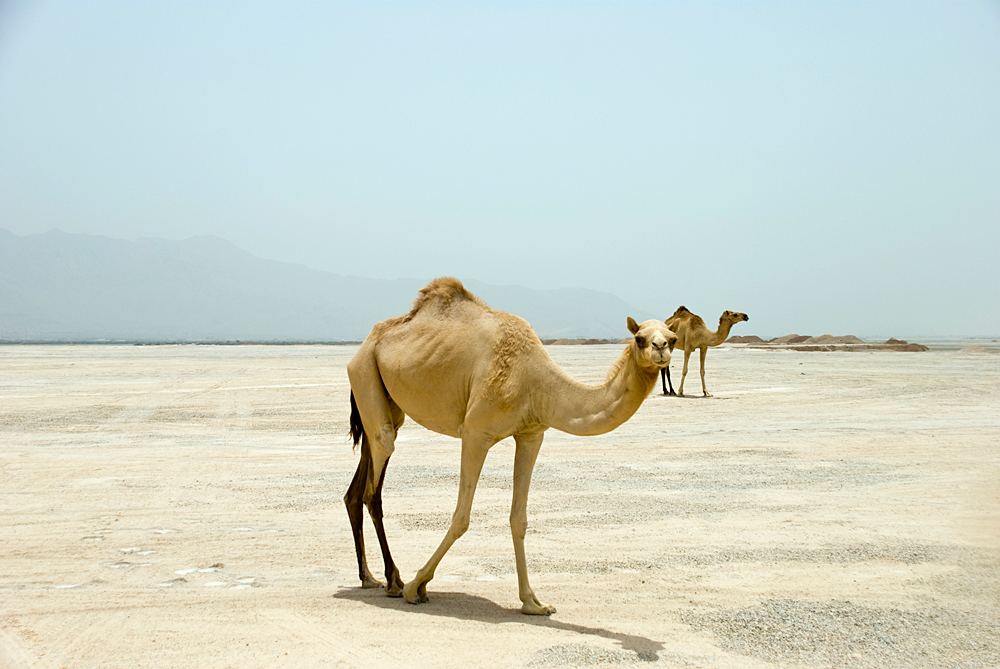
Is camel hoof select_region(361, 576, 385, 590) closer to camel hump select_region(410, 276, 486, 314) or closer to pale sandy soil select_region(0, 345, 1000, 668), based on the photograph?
pale sandy soil select_region(0, 345, 1000, 668)

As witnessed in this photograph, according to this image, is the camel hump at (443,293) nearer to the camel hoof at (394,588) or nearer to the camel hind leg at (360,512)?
the camel hind leg at (360,512)

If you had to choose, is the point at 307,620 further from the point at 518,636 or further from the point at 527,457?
the point at 527,457

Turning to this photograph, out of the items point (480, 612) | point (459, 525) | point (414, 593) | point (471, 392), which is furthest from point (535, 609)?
point (471, 392)

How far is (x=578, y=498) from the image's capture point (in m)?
10.5

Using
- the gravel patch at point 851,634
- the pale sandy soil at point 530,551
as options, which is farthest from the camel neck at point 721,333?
the gravel patch at point 851,634

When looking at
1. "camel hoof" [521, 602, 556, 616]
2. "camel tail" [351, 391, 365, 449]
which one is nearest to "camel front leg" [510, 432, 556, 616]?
"camel hoof" [521, 602, 556, 616]

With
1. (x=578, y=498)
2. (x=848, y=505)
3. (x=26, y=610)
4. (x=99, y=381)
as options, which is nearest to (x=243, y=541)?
(x=26, y=610)

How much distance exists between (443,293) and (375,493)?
201 centimetres

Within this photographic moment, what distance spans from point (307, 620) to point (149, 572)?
2189mm

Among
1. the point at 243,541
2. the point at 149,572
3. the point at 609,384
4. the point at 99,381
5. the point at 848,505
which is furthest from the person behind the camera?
the point at 99,381

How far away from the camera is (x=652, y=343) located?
5.21 meters

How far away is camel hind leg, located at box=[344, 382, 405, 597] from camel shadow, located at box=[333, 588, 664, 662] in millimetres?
152

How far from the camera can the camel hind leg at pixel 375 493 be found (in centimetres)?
684

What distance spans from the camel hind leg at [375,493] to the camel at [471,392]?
11 millimetres
